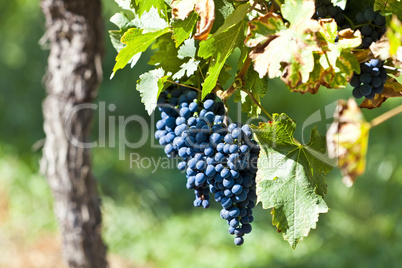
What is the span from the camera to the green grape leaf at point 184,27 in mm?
719

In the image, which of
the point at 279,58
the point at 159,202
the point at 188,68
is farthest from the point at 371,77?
the point at 159,202

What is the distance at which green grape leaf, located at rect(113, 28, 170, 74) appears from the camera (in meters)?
0.76

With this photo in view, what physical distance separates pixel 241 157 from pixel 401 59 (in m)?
0.28

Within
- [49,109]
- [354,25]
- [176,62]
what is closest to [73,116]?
[49,109]

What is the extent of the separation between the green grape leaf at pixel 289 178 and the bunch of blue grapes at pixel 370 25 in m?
0.16

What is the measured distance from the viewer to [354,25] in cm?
71

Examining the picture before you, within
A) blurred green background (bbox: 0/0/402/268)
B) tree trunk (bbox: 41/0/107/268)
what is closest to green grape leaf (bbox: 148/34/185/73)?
tree trunk (bbox: 41/0/107/268)

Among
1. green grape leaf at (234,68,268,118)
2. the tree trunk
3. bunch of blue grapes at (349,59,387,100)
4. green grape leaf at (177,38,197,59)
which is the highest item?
green grape leaf at (177,38,197,59)

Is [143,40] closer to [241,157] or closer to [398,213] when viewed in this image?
[241,157]

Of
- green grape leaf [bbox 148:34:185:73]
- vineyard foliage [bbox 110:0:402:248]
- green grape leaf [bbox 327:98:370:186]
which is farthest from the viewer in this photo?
green grape leaf [bbox 148:34:185:73]

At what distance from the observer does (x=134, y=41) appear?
768mm

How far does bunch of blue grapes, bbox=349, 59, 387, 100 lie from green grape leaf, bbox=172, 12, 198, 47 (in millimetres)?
259

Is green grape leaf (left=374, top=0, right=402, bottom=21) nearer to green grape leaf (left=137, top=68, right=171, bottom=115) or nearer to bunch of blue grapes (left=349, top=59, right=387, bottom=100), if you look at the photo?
bunch of blue grapes (left=349, top=59, right=387, bottom=100)

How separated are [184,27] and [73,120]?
105 centimetres
